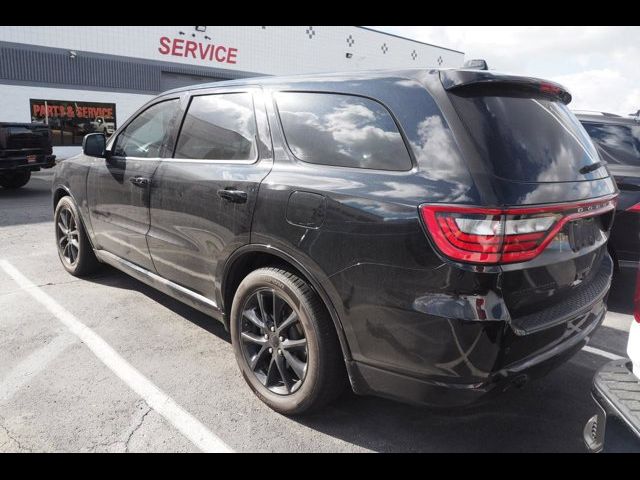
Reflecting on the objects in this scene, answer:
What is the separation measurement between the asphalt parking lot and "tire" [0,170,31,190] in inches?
337

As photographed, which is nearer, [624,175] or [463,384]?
[463,384]

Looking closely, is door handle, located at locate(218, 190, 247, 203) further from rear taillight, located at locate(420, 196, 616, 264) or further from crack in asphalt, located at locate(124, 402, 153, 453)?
crack in asphalt, located at locate(124, 402, 153, 453)

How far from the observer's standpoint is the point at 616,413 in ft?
6.08

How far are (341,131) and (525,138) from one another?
0.87 metres

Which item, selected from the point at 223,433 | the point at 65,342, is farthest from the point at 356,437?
the point at 65,342

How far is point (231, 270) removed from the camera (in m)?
2.96

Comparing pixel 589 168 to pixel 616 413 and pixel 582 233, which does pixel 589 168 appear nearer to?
pixel 582 233

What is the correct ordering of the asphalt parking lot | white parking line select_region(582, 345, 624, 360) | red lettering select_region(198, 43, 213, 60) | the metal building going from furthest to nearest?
red lettering select_region(198, 43, 213, 60)
the metal building
white parking line select_region(582, 345, 624, 360)
the asphalt parking lot

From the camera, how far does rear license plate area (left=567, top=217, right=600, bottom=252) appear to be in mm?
2270

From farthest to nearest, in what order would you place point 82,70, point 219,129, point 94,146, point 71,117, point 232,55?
point 232,55, point 71,117, point 82,70, point 94,146, point 219,129

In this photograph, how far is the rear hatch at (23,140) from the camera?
33.9ft

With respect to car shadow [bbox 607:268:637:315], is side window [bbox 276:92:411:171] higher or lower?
higher

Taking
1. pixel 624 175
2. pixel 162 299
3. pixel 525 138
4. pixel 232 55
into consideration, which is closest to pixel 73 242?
pixel 162 299

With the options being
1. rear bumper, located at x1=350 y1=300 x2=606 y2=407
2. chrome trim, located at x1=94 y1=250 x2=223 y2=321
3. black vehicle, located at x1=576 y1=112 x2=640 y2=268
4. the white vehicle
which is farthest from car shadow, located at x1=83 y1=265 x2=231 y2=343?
the white vehicle
